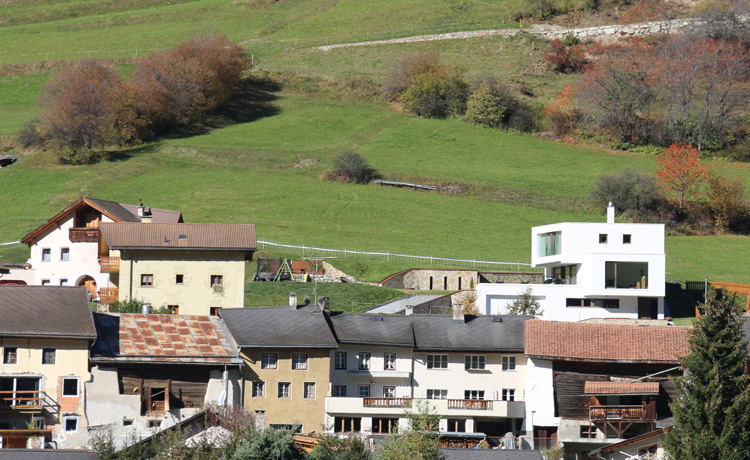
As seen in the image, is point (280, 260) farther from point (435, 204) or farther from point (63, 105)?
point (63, 105)

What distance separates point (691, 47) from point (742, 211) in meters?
29.3

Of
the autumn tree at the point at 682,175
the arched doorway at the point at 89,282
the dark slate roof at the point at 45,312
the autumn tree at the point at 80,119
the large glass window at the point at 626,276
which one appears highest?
the autumn tree at the point at 80,119

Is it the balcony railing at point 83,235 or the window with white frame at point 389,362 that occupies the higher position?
the balcony railing at point 83,235

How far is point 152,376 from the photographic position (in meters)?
52.0

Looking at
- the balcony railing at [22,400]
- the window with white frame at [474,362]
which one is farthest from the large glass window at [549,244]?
the balcony railing at [22,400]

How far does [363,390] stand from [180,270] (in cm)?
1510

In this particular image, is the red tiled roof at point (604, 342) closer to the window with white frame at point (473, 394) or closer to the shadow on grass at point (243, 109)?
the window with white frame at point (473, 394)

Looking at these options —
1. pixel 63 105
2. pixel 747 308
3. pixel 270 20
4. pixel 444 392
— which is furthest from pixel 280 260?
pixel 270 20

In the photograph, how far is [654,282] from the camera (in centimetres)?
7075

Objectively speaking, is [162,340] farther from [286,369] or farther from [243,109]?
[243,109]

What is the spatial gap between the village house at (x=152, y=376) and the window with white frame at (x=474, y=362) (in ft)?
37.8

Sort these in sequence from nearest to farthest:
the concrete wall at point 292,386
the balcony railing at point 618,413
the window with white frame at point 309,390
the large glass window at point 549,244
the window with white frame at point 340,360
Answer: the balcony railing at point 618,413
the concrete wall at point 292,386
the window with white frame at point 309,390
the window with white frame at point 340,360
the large glass window at point 549,244

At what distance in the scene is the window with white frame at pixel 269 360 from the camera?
54.7m

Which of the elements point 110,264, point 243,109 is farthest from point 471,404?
point 243,109
